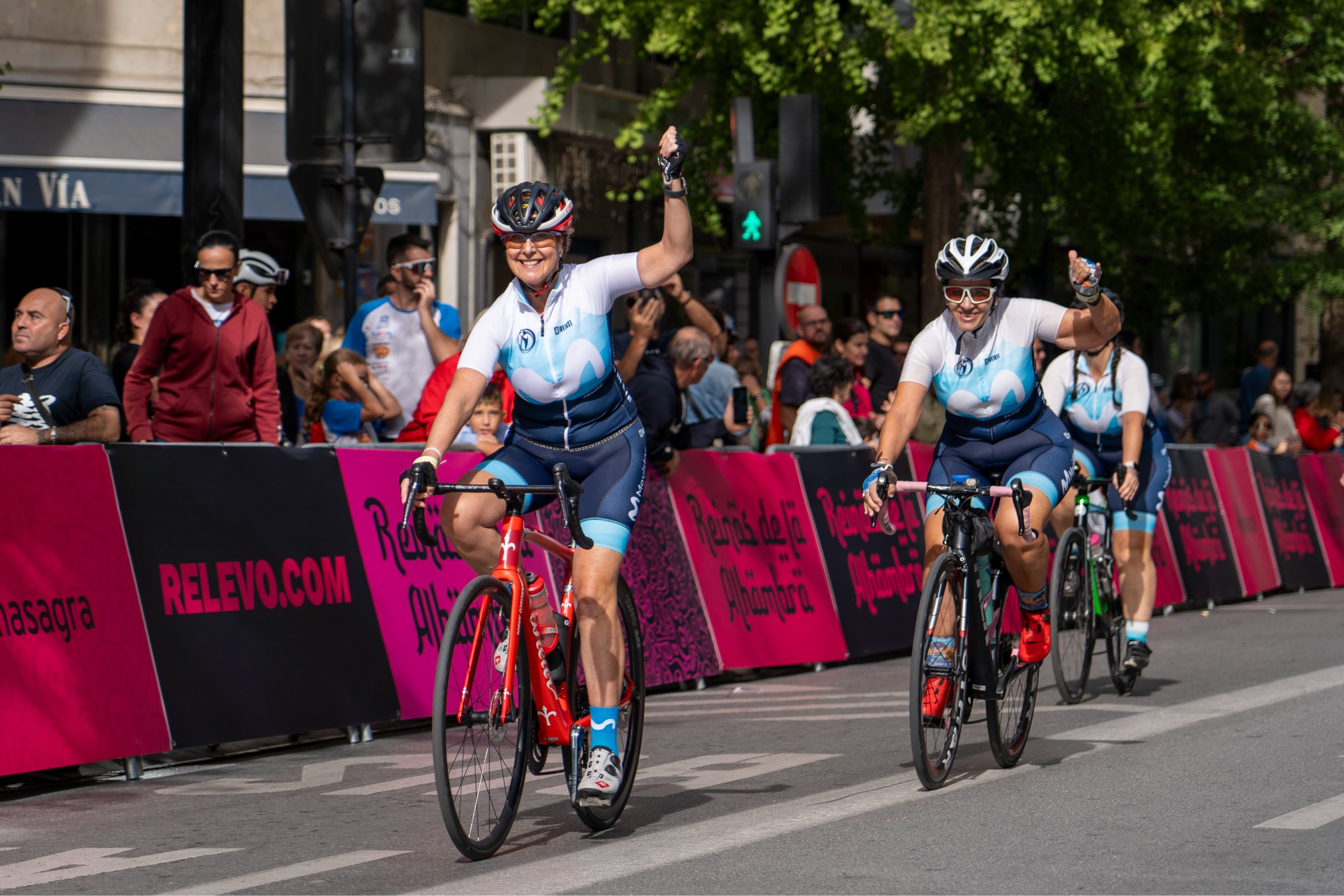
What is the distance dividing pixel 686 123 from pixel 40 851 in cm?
1773

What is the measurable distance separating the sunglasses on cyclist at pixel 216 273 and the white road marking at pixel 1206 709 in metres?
4.38

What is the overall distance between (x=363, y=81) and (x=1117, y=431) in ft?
15.5

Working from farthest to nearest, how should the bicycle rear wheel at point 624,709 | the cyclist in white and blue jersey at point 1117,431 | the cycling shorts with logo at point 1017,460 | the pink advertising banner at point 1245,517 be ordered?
the pink advertising banner at point 1245,517, the cyclist in white and blue jersey at point 1117,431, the cycling shorts with logo at point 1017,460, the bicycle rear wheel at point 624,709

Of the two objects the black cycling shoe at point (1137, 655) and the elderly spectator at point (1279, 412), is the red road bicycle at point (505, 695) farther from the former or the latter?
the elderly spectator at point (1279, 412)

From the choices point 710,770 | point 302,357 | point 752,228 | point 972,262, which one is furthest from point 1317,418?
point 710,770

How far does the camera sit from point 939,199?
22188 mm

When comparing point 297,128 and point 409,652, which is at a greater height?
point 297,128

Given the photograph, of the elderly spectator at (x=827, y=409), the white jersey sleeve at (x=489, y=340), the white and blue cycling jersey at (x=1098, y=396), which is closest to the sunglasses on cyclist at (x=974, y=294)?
the white jersey sleeve at (x=489, y=340)

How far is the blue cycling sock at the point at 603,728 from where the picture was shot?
6520 millimetres

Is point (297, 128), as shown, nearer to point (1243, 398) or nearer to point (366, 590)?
point (366, 590)

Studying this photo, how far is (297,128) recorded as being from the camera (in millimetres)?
11844

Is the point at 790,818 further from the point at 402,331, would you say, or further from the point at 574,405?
the point at 402,331

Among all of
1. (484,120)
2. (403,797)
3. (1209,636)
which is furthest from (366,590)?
(484,120)

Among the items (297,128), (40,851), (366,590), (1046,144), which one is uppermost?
(1046,144)
